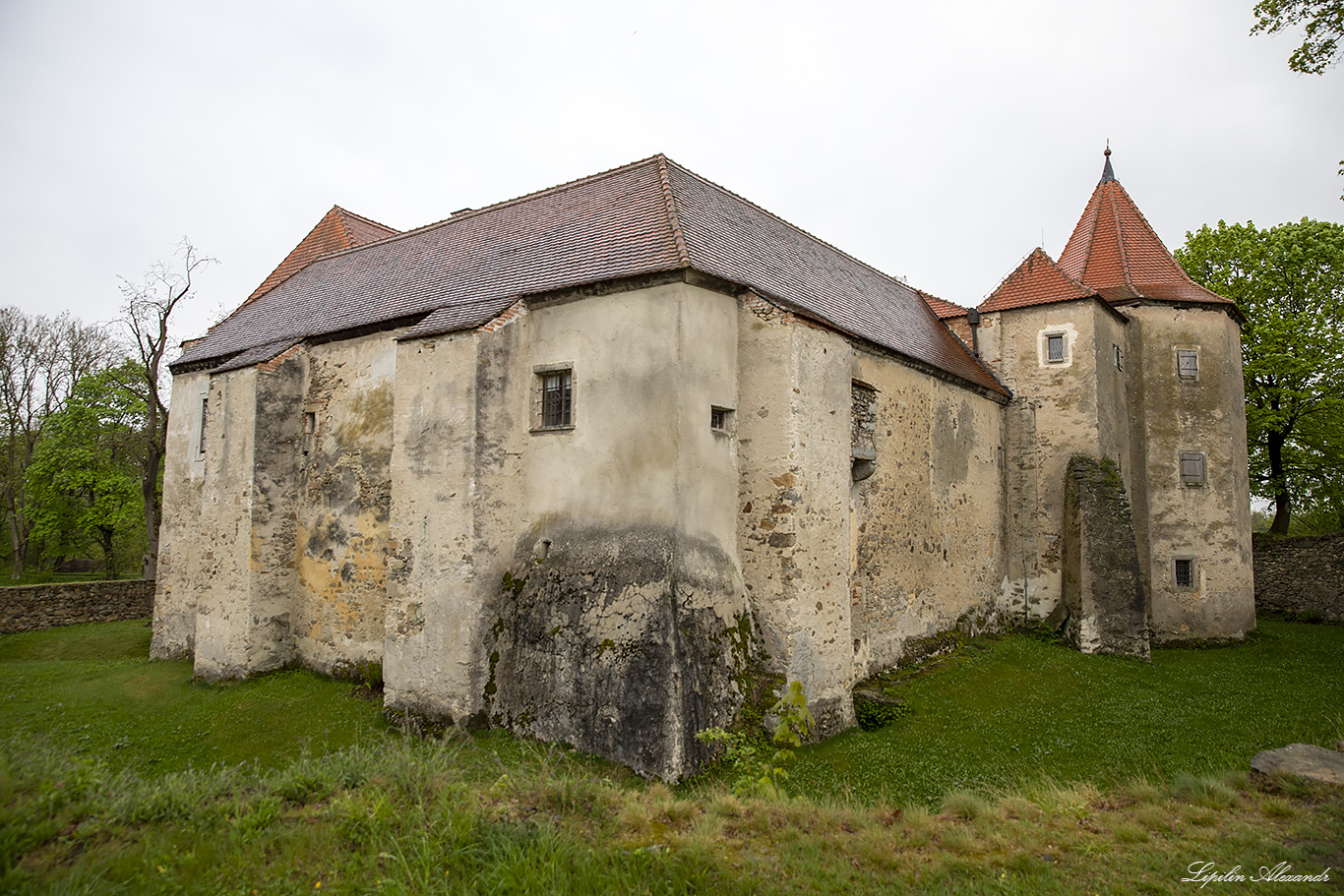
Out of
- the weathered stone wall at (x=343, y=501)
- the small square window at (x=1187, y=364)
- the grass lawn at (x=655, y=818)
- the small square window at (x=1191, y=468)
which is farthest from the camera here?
the small square window at (x=1187, y=364)

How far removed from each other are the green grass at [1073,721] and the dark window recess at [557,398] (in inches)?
224

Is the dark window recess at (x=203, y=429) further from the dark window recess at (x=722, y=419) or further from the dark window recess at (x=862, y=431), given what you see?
the dark window recess at (x=862, y=431)

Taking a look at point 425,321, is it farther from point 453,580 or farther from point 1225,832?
point 1225,832

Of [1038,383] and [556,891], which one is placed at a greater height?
[1038,383]

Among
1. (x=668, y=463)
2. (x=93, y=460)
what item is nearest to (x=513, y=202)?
(x=668, y=463)

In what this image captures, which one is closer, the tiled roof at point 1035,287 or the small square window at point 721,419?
the small square window at point 721,419

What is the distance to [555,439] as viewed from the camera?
10.6 m

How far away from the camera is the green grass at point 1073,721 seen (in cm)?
892

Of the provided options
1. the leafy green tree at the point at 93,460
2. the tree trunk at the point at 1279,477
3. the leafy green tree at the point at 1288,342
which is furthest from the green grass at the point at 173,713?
the tree trunk at the point at 1279,477

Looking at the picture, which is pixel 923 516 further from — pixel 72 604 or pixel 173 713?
pixel 72 604

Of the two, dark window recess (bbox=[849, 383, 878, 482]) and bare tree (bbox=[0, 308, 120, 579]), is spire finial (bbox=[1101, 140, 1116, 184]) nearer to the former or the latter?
dark window recess (bbox=[849, 383, 878, 482])

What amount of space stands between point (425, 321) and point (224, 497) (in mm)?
5709

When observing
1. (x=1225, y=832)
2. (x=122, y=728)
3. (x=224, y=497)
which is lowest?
(x=122, y=728)

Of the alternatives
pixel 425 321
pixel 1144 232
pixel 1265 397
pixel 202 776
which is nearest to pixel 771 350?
pixel 425 321
